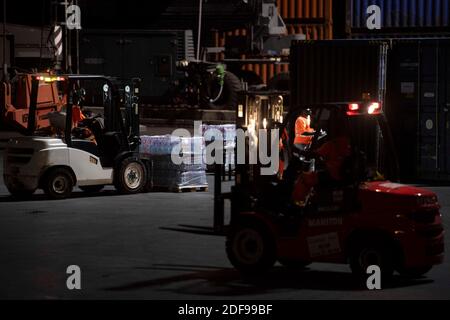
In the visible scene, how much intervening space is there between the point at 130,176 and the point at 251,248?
7.63 meters

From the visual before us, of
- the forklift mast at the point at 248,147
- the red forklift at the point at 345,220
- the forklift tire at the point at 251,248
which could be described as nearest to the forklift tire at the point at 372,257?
the red forklift at the point at 345,220

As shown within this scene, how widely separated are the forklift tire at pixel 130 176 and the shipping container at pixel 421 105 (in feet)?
19.0

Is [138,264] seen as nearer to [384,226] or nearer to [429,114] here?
[384,226]

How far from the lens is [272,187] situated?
10617 mm

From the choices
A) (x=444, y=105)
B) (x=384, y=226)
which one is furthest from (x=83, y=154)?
(x=384, y=226)

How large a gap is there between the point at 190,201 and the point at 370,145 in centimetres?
519

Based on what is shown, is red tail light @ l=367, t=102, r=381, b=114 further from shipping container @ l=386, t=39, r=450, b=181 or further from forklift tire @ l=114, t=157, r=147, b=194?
shipping container @ l=386, t=39, r=450, b=181

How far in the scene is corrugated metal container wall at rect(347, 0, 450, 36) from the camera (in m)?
26.0

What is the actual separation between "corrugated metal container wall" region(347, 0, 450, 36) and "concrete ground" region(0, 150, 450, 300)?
10.8m

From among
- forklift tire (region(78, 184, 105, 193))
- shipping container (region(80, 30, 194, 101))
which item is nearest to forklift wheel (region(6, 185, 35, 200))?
forklift tire (region(78, 184, 105, 193))

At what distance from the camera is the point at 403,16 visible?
86.6 feet

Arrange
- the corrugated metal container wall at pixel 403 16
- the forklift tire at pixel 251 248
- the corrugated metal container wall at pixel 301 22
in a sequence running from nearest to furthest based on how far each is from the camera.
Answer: the forklift tire at pixel 251 248, the corrugated metal container wall at pixel 403 16, the corrugated metal container wall at pixel 301 22

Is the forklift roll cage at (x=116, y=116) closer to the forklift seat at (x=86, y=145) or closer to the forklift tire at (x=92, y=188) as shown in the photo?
the forklift seat at (x=86, y=145)

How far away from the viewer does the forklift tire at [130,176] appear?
59.0 feet
